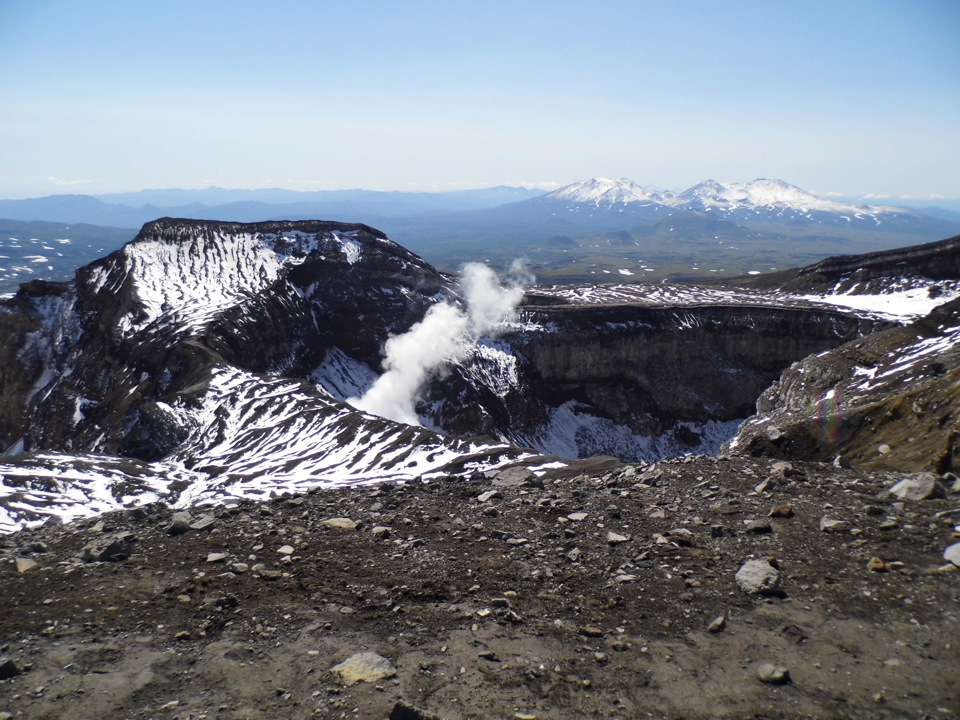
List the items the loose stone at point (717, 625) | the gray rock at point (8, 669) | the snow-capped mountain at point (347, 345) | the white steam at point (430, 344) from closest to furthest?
the gray rock at point (8, 669) < the loose stone at point (717, 625) < the snow-capped mountain at point (347, 345) < the white steam at point (430, 344)

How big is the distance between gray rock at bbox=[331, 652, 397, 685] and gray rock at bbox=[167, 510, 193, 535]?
6.22 m

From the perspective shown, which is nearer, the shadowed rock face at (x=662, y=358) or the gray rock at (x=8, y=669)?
the gray rock at (x=8, y=669)

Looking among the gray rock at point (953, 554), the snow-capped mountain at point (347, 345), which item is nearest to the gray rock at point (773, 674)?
the gray rock at point (953, 554)

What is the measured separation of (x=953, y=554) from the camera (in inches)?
373

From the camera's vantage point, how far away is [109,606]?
32.9 ft

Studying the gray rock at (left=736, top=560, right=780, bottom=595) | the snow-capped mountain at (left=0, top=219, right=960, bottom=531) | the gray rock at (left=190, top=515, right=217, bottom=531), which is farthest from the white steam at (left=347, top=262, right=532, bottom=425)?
the gray rock at (left=736, top=560, right=780, bottom=595)

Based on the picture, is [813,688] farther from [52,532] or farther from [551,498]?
[52,532]

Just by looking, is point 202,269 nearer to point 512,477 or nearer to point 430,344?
point 430,344

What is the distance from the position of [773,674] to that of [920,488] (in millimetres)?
6308

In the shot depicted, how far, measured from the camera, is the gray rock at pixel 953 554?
9.38 metres

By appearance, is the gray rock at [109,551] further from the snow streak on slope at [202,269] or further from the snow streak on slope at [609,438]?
the snow streak on slope at [609,438]

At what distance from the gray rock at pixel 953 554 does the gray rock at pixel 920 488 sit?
6.97 feet

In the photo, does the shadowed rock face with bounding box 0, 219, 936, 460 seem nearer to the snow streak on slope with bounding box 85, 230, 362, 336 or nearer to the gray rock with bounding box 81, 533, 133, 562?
the snow streak on slope with bounding box 85, 230, 362, 336

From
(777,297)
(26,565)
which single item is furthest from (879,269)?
(26,565)
